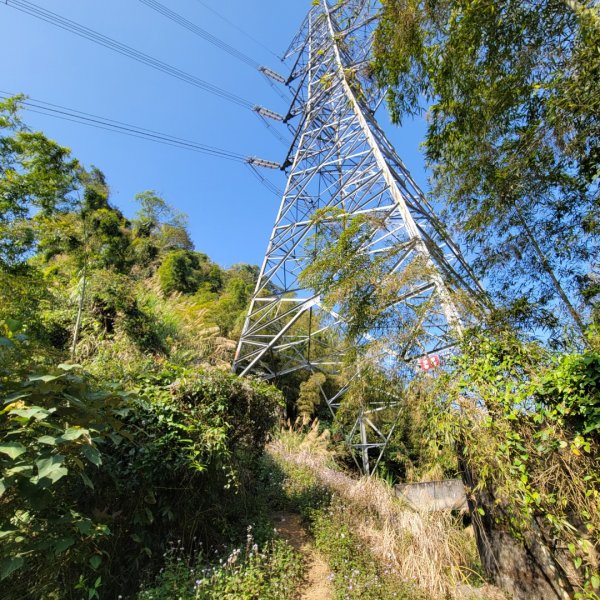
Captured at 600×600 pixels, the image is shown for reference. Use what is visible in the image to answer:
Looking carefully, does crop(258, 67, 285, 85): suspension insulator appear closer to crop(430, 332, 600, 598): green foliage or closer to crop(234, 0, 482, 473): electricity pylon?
crop(234, 0, 482, 473): electricity pylon

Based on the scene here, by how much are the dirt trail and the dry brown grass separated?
19.1 inches

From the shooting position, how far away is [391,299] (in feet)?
9.60

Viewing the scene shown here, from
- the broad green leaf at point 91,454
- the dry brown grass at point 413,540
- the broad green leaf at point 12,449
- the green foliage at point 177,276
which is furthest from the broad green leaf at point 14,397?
the green foliage at point 177,276

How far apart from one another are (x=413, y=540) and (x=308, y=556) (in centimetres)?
100

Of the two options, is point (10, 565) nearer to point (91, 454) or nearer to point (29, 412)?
point (91, 454)

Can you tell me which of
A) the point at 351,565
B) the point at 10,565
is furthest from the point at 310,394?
the point at 10,565

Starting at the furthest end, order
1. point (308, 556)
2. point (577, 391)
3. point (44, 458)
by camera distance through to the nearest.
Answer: point (308, 556), point (577, 391), point (44, 458)

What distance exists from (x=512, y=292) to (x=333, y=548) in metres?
2.79

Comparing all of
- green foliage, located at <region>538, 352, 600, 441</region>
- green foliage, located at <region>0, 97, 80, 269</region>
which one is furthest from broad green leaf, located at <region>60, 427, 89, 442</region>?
green foliage, located at <region>0, 97, 80, 269</region>

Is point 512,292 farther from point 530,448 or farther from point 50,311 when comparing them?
point 50,311

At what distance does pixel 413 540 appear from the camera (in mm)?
2977

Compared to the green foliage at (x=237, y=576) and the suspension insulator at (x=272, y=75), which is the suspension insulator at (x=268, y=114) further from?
the green foliage at (x=237, y=576)

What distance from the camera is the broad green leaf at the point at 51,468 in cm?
112

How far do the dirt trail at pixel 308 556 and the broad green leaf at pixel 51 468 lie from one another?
79.6 inches
